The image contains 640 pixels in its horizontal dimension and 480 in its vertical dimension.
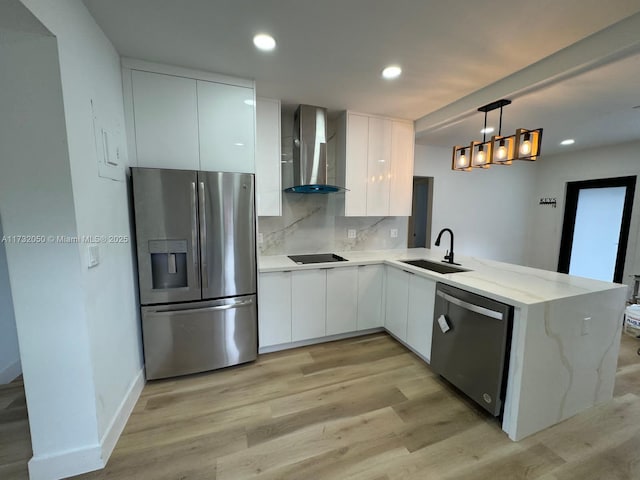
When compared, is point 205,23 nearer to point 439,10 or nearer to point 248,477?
point 439,10

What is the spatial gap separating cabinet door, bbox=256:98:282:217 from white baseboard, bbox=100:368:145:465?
1700 mm

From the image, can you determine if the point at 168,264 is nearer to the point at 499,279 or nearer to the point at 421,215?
the point at 499,279

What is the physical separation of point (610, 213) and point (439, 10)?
16.1 feet

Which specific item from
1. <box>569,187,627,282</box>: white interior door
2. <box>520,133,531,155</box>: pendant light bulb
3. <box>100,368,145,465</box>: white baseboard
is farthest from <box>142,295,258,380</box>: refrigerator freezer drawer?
<box>569,187,627,282</box>: white interior door

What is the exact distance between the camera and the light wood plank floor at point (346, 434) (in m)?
1.45

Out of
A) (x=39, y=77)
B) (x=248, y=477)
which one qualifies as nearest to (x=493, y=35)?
(x=39, y=77)

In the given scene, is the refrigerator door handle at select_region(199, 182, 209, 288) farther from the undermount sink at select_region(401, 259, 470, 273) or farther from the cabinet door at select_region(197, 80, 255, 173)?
the undermount sink at select_region(401, 259, 470, 273)

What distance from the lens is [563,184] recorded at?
4.71 meters

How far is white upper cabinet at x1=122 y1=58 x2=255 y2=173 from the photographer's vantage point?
6.65ft

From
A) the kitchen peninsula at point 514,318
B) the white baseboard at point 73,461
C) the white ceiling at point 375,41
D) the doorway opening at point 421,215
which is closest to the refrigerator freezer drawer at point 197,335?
the kitchen peninsula at point 514,318

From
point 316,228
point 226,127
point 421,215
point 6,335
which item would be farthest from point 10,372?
point 421,215

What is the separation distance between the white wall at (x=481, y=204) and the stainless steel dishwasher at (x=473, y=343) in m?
2.43

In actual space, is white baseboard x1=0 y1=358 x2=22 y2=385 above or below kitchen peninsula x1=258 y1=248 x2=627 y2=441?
below

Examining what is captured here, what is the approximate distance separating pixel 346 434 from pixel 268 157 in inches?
94.6
